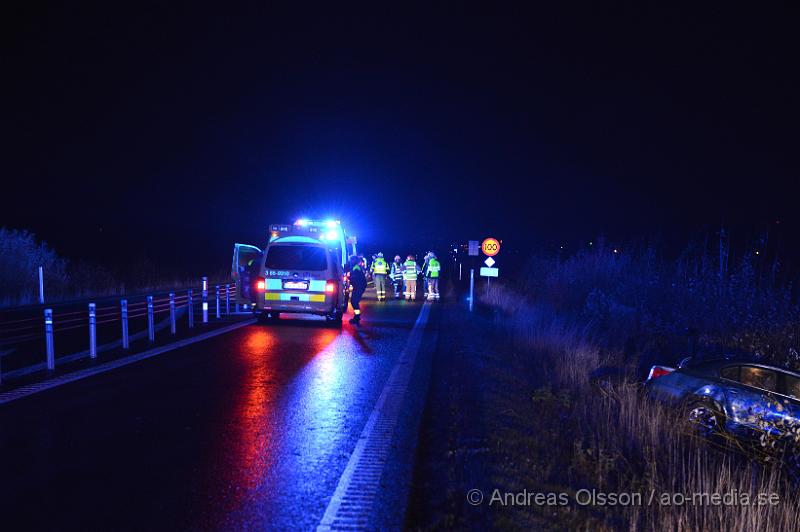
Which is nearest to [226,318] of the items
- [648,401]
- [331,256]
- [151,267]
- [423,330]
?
[331,256]

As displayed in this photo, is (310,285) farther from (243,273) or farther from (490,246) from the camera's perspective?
(490,246)

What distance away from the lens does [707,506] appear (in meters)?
4.50

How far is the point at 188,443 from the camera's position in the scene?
5.84m

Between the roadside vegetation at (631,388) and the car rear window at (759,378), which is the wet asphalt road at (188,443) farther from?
the car rear window at (759,378)

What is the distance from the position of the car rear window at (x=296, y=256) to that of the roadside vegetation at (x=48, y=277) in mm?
12559

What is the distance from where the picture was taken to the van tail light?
778cm

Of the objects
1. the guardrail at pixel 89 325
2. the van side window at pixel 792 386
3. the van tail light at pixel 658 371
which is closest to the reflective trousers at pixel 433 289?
the guardrail at pixel 89 325

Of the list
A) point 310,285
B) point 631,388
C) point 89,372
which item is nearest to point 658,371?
point 631,388

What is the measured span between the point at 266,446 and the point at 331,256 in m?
9.44

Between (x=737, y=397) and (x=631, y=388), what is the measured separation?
1.28m

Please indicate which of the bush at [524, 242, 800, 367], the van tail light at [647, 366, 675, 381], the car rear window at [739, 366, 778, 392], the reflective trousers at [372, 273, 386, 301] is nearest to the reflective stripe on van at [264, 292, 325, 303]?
the bush at [524, 242, 800, 367]

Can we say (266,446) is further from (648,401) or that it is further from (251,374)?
(648,401)

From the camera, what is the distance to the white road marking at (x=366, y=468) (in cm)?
427

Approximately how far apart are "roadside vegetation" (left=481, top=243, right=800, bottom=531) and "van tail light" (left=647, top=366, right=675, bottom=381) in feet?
0.99
